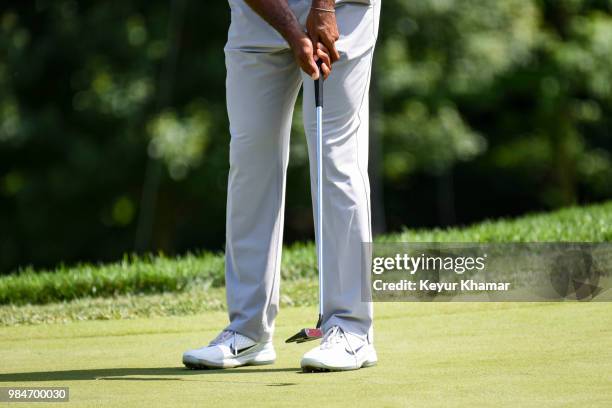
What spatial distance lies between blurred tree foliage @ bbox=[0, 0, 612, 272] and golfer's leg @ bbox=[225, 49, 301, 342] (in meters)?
12.4

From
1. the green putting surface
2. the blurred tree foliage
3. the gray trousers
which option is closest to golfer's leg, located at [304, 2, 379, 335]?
the gray trousers

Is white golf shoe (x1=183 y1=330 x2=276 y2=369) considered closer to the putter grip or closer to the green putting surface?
the green putting surface

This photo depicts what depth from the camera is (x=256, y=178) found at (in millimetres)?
3850

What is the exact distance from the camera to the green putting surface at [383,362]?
283 centimetres

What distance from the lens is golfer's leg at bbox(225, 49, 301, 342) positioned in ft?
12.5

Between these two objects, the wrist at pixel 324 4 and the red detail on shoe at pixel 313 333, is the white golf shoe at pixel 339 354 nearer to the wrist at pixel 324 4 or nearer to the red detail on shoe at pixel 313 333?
the red detail on shoe at pixel 313 333

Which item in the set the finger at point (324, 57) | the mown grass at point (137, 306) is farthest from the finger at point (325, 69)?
the mown grass at point (137, 306)

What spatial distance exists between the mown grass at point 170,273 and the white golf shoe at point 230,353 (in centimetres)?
206

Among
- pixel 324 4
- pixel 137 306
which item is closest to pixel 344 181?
pixel 324 4

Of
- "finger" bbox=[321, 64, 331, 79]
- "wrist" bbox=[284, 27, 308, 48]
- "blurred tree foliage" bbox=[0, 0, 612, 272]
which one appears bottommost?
"blurred tree foliage" bbox=[0, 0, 612, 272]

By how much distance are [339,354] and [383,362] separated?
0.15 meters

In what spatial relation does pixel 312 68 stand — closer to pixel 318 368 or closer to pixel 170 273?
pixel 318 368

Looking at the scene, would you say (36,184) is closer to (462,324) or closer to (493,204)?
(493,204)

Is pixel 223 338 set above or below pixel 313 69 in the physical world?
below
